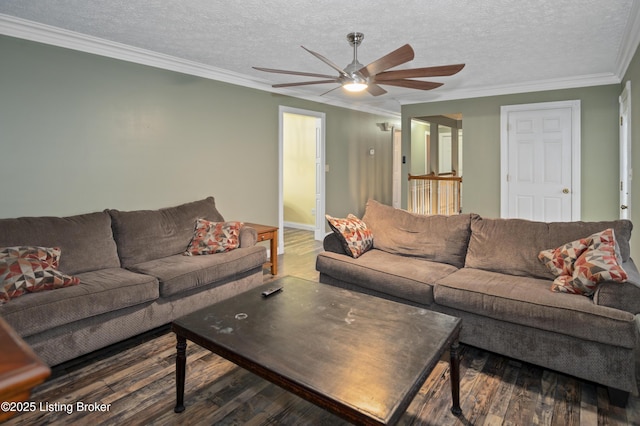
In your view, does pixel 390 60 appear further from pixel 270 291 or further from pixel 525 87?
pixel 525 87

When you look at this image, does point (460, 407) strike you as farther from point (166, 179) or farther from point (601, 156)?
point (601, 156)

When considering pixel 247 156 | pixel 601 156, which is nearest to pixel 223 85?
pixel 247 156

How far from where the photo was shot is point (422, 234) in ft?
11.6

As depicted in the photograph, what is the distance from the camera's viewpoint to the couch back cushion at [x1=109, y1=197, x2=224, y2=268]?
3.44 metres

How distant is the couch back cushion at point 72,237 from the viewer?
9.48 feet

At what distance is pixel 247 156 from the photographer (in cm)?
513

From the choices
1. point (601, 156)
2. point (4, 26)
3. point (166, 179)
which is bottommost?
point (166, 179)

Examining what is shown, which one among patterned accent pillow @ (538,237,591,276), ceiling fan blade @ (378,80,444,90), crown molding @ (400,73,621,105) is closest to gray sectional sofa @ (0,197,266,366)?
ceiling fan blade @ (378,80,444,90)

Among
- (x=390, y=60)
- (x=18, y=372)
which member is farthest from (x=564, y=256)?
(x=18, y=372)

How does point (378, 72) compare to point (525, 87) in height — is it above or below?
below

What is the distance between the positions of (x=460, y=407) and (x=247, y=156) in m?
3.91

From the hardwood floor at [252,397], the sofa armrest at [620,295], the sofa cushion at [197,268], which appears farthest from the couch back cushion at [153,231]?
the sofa armrest at [620,295]

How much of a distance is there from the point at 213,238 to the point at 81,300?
1431 mm

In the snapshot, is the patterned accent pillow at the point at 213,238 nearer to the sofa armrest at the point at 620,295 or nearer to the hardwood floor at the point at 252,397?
the hardwood floor at the point at 252,397
